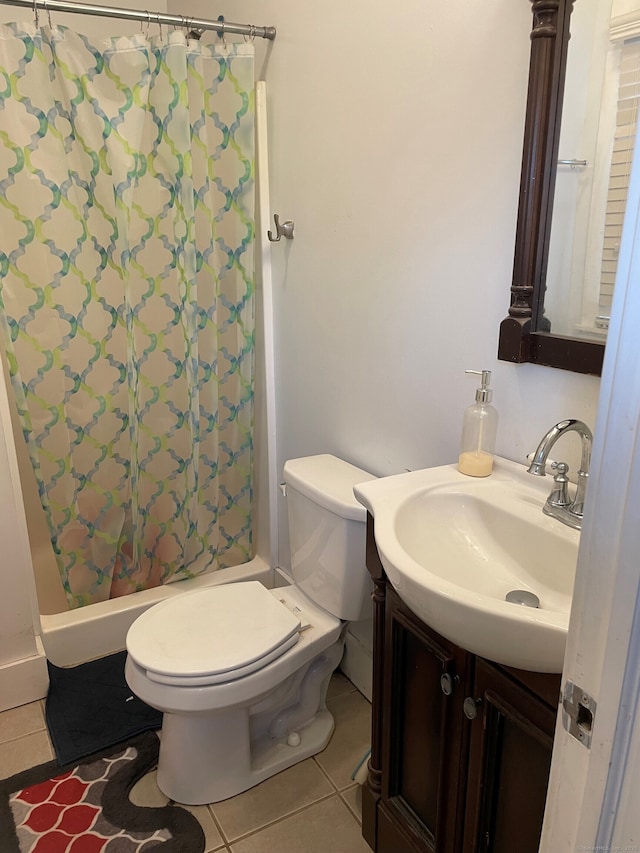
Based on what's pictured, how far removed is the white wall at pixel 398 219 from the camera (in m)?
1.28

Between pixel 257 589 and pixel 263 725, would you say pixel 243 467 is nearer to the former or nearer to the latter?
pixel 257 589

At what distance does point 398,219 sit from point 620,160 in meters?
0.56

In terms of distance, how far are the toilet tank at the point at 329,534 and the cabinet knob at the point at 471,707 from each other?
1.73ft

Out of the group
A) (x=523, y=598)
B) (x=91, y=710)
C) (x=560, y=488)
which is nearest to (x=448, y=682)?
(x=523, y=598)

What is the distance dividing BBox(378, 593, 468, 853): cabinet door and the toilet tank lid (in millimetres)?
308

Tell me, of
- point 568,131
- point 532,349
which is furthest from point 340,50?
point 532,349

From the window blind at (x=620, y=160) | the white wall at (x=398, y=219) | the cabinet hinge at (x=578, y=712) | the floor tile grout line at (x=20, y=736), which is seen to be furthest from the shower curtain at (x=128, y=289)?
the cabinet hinge at (x=578, y=712)

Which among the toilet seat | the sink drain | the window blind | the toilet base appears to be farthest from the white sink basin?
the toilet base

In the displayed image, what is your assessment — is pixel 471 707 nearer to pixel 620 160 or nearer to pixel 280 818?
pixel 280 818

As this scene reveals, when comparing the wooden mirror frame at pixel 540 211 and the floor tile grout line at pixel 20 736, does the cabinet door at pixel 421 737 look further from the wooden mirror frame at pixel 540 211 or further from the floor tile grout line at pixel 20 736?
the floor tile grout line at pixel 20 736

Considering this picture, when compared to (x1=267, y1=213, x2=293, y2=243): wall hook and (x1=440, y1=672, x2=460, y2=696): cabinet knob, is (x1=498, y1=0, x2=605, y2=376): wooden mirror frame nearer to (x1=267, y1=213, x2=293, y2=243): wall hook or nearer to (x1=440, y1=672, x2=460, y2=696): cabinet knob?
(x1=440, y1=672, x2=460, y2=696): cabinet knob

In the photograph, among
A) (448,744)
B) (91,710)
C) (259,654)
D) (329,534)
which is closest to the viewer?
(448,744)

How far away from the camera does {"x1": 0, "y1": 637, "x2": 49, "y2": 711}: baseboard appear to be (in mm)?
1930

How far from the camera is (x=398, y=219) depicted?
155 centimetres
